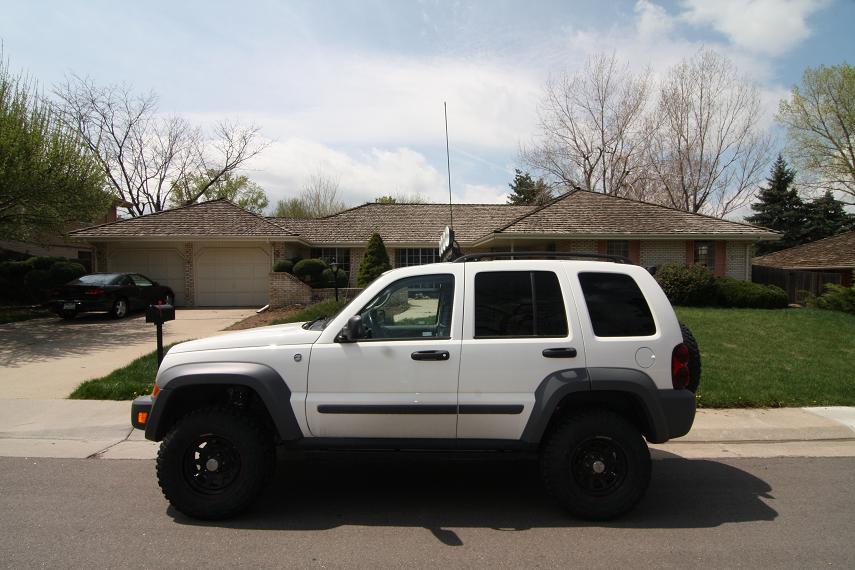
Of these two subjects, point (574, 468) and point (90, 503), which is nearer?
point (574, 468)

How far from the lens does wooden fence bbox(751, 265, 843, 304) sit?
22219 millimetres

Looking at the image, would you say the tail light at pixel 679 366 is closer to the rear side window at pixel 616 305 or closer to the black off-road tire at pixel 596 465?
the rear side window at pixel 616 305

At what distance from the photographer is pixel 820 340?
11.7 metres

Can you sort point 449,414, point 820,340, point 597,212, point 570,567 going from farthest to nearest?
point 597,212 < point 820,340 < point 449,414 < point 570,567

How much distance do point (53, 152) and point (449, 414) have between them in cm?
1443

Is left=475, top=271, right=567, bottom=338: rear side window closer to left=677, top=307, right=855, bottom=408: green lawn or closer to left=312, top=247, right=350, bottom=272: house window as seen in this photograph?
left=677, top=307, right=855, bottom=408: green lawn

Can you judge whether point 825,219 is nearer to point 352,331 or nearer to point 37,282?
point 352,331

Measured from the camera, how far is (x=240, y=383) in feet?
12.9

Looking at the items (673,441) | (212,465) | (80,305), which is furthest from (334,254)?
(212,465)

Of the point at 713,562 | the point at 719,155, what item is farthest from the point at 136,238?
the point at 719,155

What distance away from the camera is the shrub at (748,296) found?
685 inches

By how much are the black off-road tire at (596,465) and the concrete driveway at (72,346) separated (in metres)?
7.07

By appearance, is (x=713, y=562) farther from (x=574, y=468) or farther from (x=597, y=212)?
(x=597, y=212)

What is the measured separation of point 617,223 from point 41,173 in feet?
60.7
